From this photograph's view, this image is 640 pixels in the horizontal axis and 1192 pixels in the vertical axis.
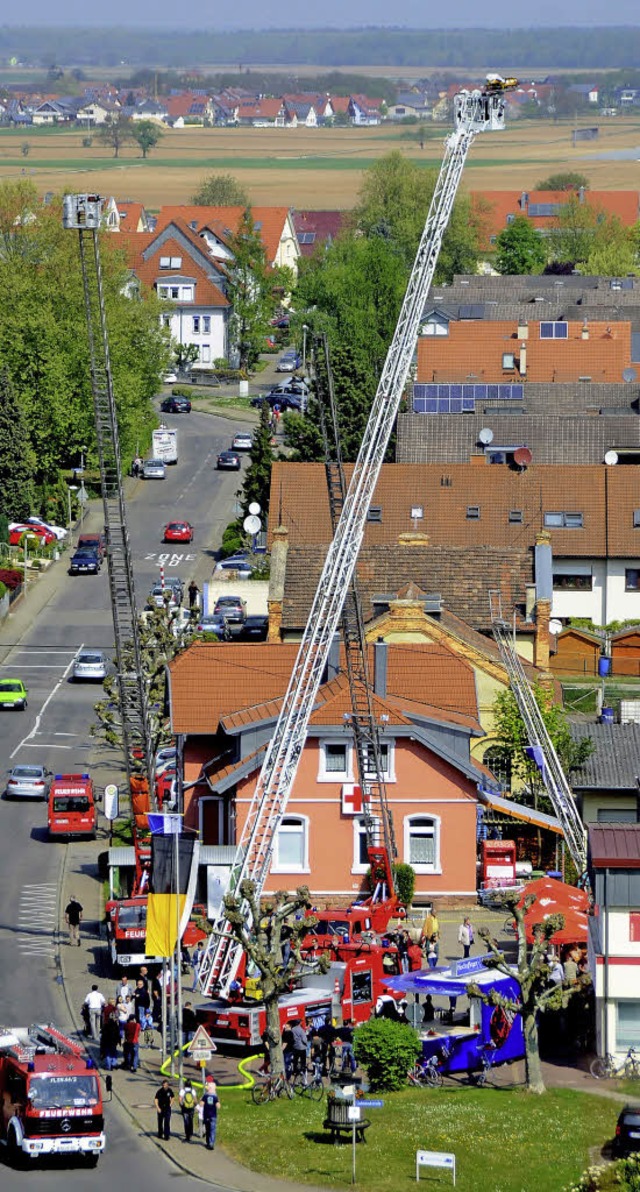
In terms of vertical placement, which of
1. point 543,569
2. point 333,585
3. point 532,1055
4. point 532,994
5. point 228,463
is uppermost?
point 228,463

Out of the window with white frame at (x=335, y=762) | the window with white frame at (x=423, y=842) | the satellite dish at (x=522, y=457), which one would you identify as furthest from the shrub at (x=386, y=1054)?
the satellite dish at (x=522, y=457)

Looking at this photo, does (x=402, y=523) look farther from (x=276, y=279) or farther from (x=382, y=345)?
(x=276, y=279)

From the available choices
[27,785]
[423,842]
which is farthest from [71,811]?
[423,842]

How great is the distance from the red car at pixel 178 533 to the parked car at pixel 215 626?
2058 cm

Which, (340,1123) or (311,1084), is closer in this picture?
(340,1123)

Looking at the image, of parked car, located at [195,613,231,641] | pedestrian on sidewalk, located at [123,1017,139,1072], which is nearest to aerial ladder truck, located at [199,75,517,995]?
pedestrian on sidewalk, located at [123,1017,139,1072]

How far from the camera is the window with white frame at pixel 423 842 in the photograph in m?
70.8

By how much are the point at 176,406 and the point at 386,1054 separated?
113 meters

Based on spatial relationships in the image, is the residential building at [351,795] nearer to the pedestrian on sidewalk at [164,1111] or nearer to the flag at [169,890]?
the flag at [169,890]

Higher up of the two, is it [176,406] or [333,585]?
[176,406]

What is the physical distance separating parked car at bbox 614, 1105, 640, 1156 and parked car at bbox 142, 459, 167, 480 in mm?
95466

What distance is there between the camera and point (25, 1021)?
57.9m

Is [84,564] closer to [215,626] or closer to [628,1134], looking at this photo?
[215,626]

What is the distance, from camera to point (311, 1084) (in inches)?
2095
